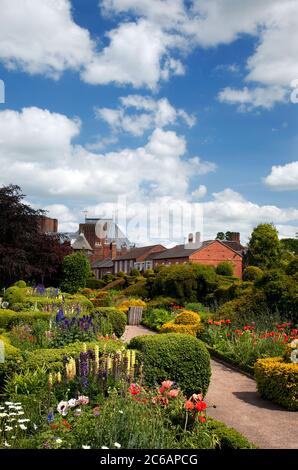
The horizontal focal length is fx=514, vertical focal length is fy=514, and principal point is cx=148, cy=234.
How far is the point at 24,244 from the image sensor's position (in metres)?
31.2

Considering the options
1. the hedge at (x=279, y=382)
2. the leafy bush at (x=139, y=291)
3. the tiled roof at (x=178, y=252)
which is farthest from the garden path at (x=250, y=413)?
the tiled roof at (x=178, y=252)

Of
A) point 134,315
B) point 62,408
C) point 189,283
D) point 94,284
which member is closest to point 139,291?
point 189,283

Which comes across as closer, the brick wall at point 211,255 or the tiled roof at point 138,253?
the brick wall at point 211,255

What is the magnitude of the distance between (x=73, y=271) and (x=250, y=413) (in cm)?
2531

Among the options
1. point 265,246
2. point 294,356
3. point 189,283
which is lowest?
point 294,356

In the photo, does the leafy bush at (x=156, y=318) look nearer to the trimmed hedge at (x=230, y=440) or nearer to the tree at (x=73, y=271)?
the tree at (x=73, y=271)

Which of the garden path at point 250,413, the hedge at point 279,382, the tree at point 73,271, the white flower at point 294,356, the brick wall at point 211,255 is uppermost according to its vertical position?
the brick wall at point 211,255

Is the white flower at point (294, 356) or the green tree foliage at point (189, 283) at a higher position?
the green tree foliage at point (189, 283)

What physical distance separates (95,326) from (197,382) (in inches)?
124

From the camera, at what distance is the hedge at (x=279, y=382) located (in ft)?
27.0

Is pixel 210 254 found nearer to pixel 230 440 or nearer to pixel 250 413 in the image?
pixel 250 413

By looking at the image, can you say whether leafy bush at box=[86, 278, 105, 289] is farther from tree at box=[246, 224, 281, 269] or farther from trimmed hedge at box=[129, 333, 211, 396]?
trimmed hedge at box=[129, 333, 211, 396]

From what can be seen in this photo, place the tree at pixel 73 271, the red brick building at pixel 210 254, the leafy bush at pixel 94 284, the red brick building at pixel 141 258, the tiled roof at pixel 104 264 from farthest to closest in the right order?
the tiled roof at pixel 104 264, the red brick building at pixel 141 258, the red brick building at pixel 210 254, the leafy bush at pixel 94 284, the tree at pixel 73 271

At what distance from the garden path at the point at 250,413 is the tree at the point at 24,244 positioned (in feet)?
69.7
